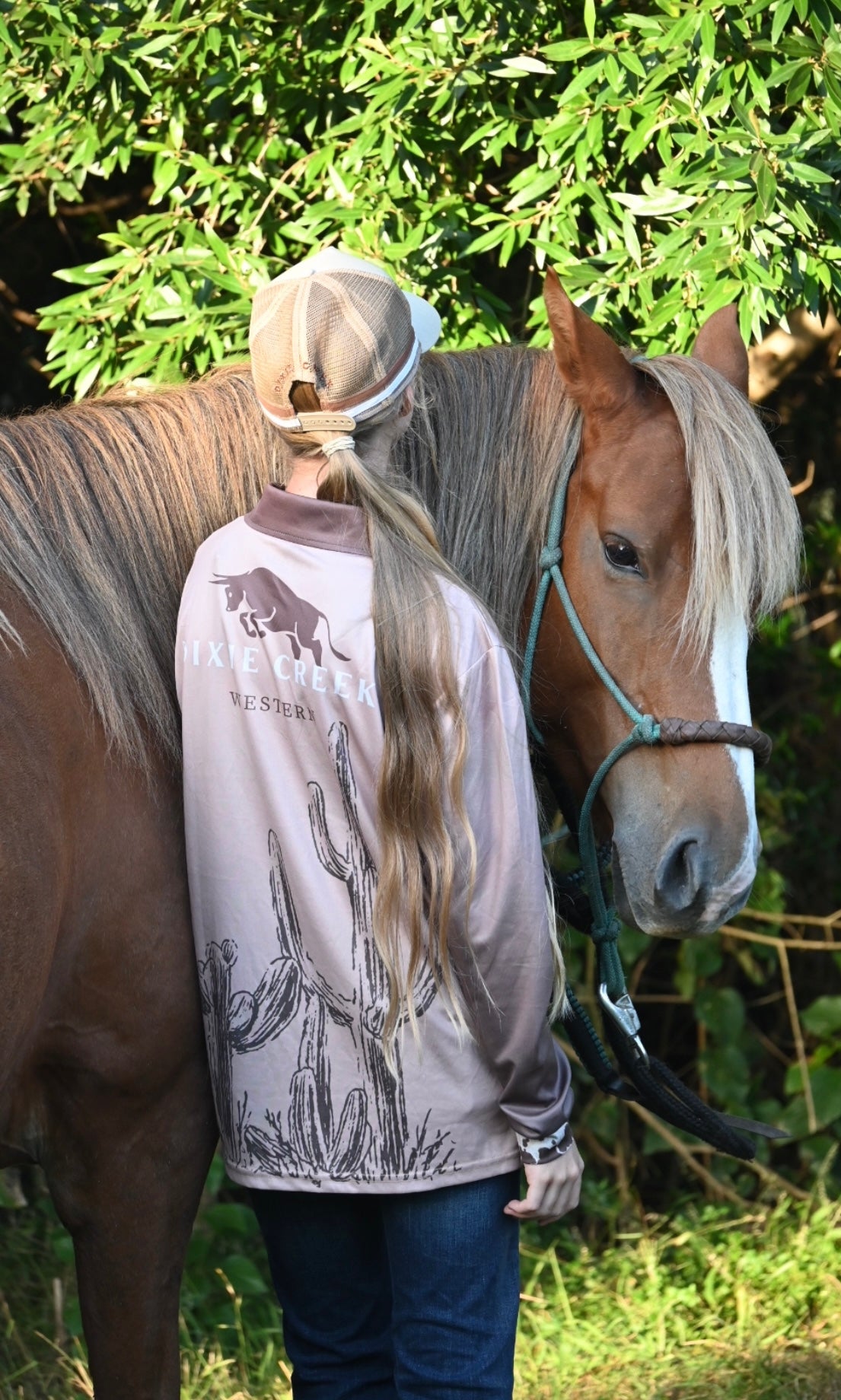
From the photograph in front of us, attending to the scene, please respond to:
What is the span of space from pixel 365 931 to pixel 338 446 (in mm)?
611

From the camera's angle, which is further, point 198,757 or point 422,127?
point 422,127

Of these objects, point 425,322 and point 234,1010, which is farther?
point 425,322

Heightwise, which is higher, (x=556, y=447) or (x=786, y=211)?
(x=786, y=211)

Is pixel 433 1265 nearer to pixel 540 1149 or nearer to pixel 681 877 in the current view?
pixel 540 1149

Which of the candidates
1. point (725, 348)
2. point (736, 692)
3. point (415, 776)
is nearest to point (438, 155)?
point (725, 348)

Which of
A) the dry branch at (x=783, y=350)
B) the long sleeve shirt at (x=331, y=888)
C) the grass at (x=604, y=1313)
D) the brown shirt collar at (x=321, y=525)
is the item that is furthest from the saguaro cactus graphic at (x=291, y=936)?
the dry branch at (x=783, y=350)

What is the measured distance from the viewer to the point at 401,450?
210cm

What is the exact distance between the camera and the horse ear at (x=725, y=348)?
2227 millimetres

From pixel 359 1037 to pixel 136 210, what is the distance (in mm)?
2901

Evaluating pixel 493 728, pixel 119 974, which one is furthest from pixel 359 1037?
pixel 493 728

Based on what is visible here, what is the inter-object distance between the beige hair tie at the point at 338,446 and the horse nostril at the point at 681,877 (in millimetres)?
686

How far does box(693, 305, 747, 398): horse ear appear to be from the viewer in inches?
87.7

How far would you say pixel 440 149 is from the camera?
2850mm

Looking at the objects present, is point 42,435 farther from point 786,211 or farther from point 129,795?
point 786,211
